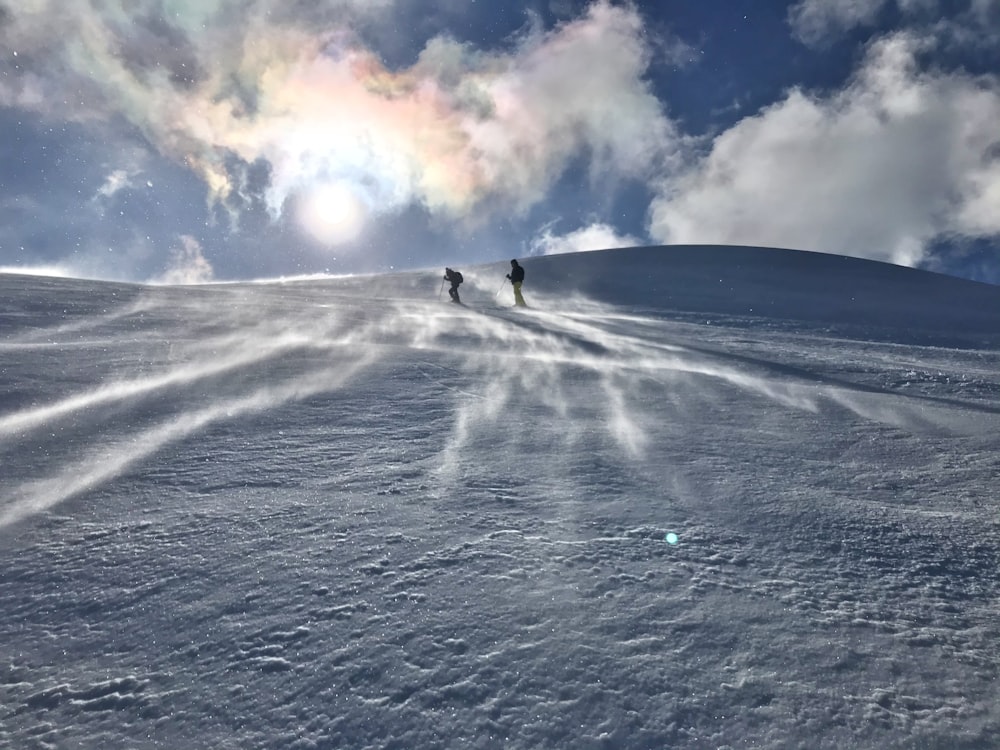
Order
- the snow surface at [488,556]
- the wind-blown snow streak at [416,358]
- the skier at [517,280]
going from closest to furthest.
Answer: the snow surface at [488,556] → the wind-blown snow streak at [416,358] → the skier at [517,280]

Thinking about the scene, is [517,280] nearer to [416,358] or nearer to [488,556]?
[416,358]

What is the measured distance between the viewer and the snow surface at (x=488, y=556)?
2416mm

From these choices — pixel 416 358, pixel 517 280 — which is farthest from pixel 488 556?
pixel 517 280

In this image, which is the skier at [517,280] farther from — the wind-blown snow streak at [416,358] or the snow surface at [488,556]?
the snow surface at [488,556]

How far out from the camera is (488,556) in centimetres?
346

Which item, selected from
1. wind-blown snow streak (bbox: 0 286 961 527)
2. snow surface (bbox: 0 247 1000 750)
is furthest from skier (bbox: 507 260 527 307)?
snow surface (bbox: 0 247 1000 750)

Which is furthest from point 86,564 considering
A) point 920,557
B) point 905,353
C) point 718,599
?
point 905,353

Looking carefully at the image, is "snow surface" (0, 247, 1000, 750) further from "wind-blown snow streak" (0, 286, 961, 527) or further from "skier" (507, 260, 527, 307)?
"skier" (507, 260, 527, 307)

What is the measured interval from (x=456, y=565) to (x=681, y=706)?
4.58ft

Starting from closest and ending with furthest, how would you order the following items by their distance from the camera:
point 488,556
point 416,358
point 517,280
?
point 488,556
point 416,358
point 517,280

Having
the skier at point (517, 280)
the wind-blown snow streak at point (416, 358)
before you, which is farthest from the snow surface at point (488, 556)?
the skier at point (517, 280)

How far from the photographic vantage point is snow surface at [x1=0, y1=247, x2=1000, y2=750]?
242cm

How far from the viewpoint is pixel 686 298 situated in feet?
64.2

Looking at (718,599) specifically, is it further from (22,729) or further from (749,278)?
(749,278)
